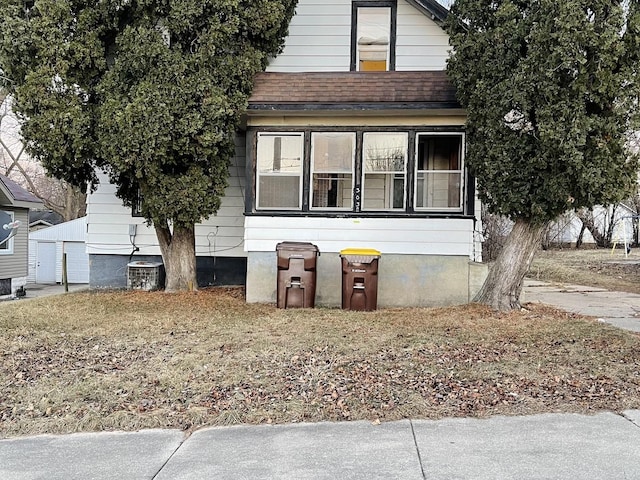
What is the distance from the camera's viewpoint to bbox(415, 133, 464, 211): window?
990cm

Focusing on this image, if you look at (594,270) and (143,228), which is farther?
(594,270)

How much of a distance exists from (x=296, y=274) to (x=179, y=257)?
2.97m

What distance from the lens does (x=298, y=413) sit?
4.59 m

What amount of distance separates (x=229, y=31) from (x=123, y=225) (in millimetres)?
5595

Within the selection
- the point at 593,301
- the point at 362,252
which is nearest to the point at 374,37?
the point at 362,252

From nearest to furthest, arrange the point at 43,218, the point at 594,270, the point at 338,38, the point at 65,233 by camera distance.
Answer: the point at 338,38
the point at 594,270
the point at 65,233
the point at 43,218

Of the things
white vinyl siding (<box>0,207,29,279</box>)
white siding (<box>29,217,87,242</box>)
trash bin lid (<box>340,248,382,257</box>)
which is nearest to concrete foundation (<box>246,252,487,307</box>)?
trash bin lid (<box>340,248,382,257</box>)

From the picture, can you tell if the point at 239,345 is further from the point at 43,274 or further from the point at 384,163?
the point at 43,274

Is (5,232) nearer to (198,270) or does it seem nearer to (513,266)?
(198,270)

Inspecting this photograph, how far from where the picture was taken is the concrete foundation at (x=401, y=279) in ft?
32.1

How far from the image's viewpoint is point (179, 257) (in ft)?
36.4

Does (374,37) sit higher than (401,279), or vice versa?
(374,37)

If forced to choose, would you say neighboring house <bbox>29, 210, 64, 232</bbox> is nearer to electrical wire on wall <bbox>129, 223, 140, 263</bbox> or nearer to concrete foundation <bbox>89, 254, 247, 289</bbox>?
concrete foundation <bbox>89, 254, 247, 289</bbox>

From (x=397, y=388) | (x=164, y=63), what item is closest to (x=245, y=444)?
(x=397, y=388)
